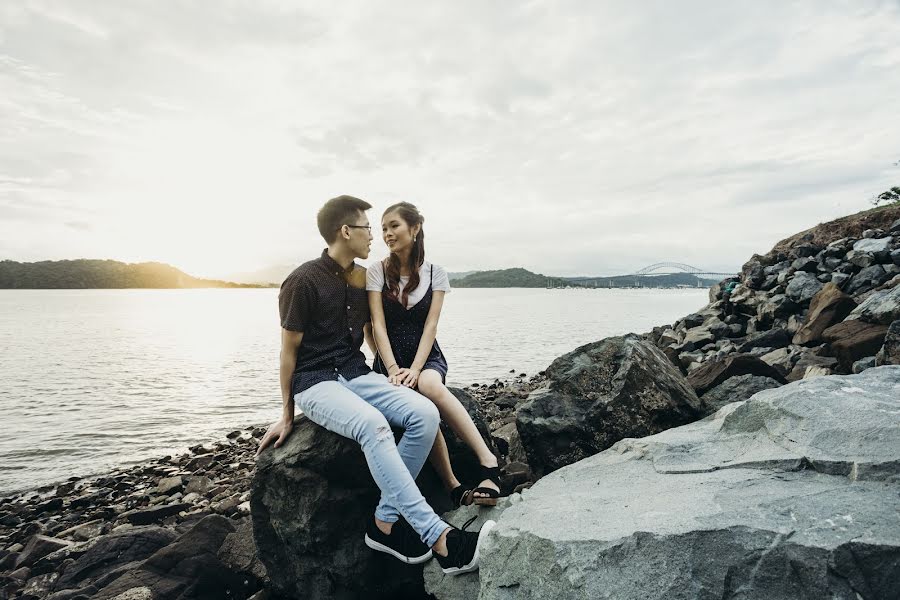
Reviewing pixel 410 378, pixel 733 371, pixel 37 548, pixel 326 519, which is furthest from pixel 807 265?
pixel 37 548

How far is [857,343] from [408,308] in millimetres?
6508

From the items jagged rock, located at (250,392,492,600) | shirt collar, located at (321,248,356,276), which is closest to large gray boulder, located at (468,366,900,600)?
jagged rock, located at (250,392,492,600)

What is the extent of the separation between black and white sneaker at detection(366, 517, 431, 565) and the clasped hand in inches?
47.0

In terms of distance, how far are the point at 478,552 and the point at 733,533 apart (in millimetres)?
1820

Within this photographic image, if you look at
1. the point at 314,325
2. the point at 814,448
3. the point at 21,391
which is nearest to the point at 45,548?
the point at 314,325

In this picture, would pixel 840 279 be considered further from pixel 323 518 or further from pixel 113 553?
pixel 113 553

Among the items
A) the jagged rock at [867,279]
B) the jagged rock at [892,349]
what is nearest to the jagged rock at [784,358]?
the jagged rock at [892,349]

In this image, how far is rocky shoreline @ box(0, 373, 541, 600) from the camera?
529 centimetres

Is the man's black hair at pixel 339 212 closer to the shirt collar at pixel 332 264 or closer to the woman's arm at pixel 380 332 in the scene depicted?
the shirt collar at pixel 332 264

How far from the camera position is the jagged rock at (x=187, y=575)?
16.5 feet

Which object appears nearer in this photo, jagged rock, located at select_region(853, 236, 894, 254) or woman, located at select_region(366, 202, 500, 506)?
woman, located at select_region(366, 202, 500, 506)

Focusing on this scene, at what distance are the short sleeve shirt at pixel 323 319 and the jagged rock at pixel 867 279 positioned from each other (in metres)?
12.4

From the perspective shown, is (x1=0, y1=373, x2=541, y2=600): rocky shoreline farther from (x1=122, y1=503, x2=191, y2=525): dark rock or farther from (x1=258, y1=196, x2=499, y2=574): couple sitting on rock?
(x1=258, y1=196, x2=499, y2=574): couple sitting on rock

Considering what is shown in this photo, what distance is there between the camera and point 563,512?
3.41m
